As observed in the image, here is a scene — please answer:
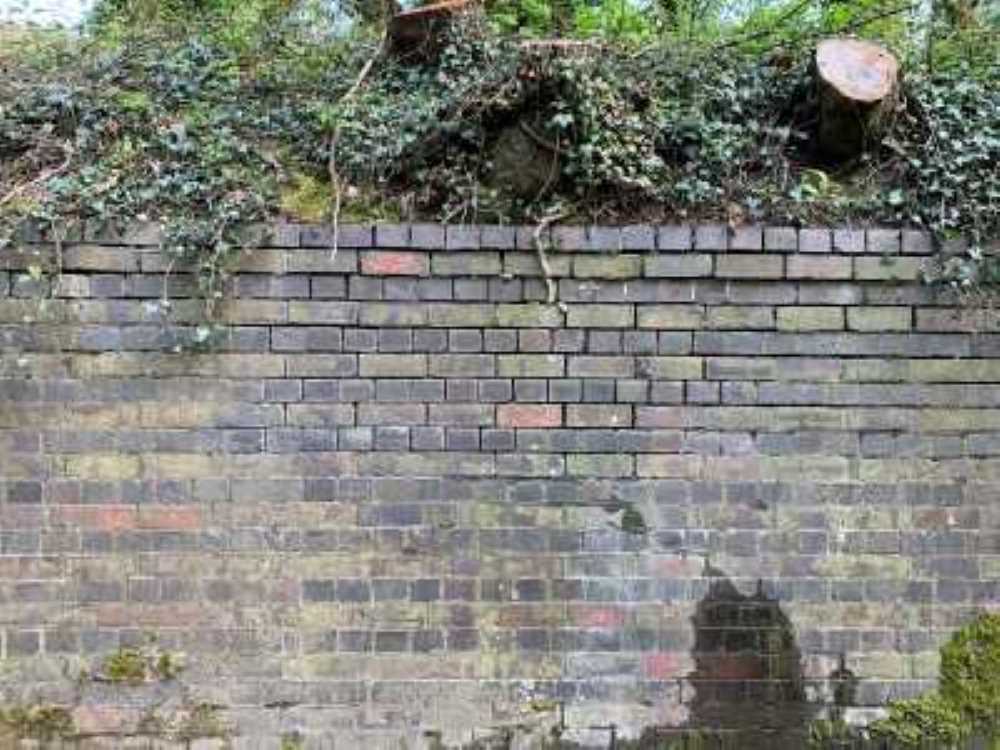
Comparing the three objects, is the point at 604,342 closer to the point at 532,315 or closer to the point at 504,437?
the point at 532,315

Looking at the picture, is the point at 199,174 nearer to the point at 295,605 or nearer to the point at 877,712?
the point at 295,605

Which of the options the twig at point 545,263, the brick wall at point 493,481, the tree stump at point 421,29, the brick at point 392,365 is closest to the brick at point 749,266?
the brick wall at point 493,481

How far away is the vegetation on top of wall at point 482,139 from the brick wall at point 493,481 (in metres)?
0.16

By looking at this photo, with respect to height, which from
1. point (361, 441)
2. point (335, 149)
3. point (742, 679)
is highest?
point (335, 149)

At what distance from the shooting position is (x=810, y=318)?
14.0 feet

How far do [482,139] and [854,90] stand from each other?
4.67 feet

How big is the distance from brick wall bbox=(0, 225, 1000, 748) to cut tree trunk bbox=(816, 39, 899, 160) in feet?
1.48

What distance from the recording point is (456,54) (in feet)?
15.5

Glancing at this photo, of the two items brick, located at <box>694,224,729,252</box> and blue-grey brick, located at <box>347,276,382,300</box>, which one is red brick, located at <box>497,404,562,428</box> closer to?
blue-grey brick, located at <box>347,276,382,300</box>

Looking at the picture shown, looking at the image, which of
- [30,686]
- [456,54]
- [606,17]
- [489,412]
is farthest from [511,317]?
[606,17]

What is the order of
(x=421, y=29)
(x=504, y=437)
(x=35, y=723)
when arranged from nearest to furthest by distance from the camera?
(x=35, y=723) < (x=504, y=437) < (x=421, y=29)

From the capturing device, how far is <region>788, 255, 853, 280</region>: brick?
14.0 ft

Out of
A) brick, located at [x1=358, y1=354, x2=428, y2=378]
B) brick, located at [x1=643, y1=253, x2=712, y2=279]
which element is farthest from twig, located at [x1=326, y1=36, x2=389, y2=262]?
brick, located at [x1=643, y1=253, x2=712, y2=279]

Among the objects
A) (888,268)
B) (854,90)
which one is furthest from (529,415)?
(854,90)
